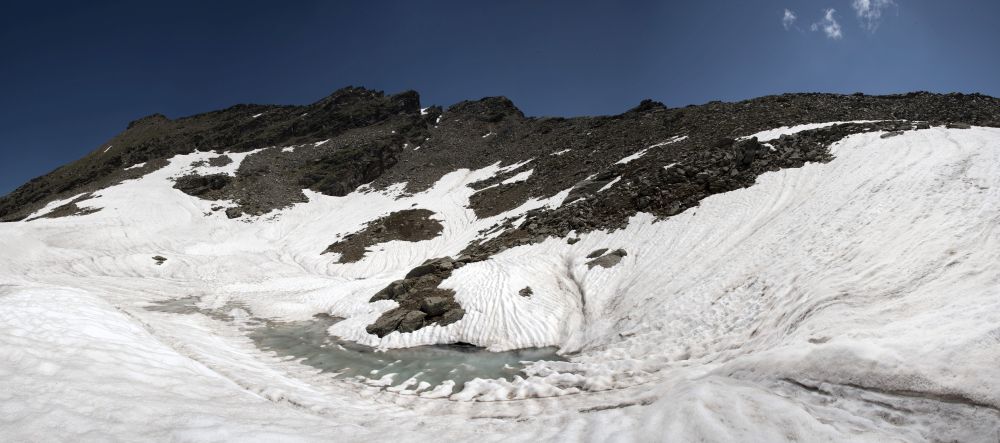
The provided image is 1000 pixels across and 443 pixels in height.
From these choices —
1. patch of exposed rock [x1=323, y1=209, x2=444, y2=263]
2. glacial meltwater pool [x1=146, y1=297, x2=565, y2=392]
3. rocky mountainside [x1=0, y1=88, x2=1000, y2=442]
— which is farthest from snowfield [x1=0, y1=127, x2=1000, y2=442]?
patch of exposed rock [x1=323, y1=209, x2=444, y2=263]

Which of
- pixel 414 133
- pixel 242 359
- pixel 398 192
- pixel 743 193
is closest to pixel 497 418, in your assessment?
pixel 242 359

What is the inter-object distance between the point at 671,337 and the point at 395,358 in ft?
26.9

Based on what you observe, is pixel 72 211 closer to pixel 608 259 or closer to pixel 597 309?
pixel 608 259

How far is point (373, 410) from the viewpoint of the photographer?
739cm

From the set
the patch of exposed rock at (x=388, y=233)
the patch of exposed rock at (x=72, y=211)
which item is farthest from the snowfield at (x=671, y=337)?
the patch of exposed rock at (x=72, y=211)

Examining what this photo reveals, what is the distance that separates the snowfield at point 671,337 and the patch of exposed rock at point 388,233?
13.8 meters

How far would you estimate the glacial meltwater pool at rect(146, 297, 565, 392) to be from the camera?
10.6 meters

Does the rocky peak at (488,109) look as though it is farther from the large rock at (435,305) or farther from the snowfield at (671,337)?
the large rock at (435,305)

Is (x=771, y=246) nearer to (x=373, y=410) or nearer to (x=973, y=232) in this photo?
(x=973, y=232)

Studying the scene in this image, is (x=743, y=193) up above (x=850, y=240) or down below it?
above

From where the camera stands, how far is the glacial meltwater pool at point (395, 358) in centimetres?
1059

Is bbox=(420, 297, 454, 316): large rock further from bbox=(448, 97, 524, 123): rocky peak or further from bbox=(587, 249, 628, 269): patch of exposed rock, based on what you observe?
bbox=(448, 97, 524, 123): rocky peak

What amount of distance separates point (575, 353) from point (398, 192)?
4863 centimetres

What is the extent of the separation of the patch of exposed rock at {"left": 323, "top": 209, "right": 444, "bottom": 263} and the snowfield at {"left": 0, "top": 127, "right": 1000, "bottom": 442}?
1376cm
